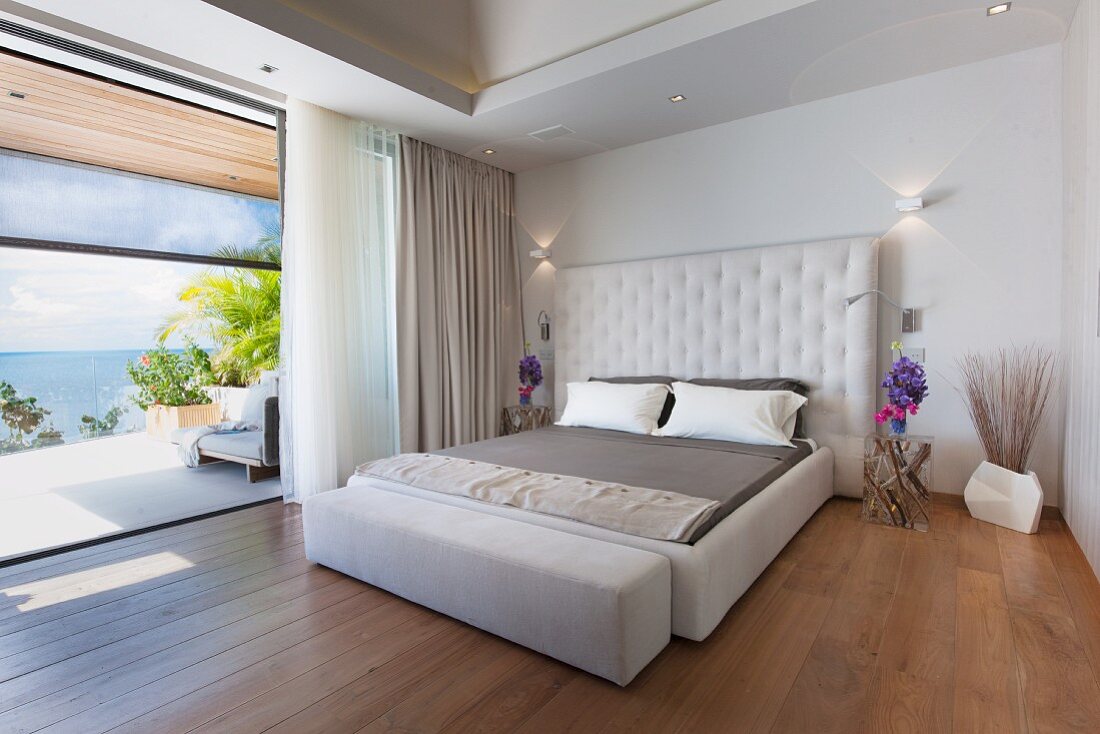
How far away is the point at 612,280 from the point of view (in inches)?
171

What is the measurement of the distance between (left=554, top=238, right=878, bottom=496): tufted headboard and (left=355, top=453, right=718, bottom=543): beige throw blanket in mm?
1761

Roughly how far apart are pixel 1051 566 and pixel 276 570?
338 cm

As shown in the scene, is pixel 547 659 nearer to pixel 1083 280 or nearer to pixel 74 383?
pixel 1083 280

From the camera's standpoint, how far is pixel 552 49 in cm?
338

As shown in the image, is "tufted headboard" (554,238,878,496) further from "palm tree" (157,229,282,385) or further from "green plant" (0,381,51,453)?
"green plant" (0,381,51,453)

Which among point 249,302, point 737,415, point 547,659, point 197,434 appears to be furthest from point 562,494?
point 249,302

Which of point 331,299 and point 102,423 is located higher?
point 331,299

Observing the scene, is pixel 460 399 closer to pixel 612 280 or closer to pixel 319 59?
pixel 612 280

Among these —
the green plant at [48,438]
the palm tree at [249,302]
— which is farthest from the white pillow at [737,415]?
the green plant at [48,438]

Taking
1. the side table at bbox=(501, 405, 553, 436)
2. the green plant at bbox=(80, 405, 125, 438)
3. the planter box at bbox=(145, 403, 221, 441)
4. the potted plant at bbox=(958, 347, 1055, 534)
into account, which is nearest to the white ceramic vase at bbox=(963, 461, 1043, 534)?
the potted plant at bbox=(958, 347, 1055, 534)

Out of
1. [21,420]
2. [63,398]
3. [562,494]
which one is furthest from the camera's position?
[63,398]

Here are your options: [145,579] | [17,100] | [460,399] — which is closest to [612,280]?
[460,399]

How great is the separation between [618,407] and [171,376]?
552 centimetres

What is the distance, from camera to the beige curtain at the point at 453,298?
13.3 feet
